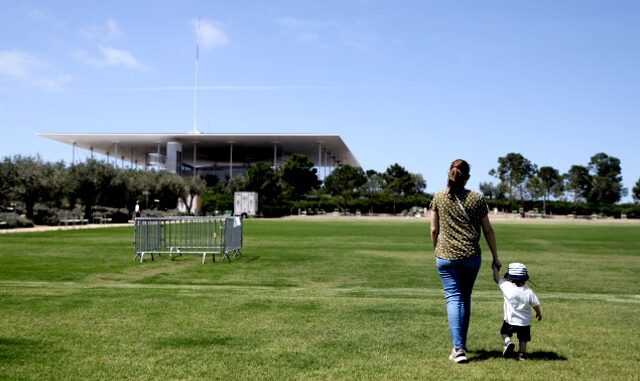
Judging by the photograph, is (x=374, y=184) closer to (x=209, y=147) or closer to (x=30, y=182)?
(x=209, y=147)

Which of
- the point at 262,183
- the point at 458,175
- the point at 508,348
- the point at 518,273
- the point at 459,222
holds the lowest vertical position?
the point at 508,348

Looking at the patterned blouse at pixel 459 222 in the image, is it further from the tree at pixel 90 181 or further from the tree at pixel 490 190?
the tree at pixel 490 190

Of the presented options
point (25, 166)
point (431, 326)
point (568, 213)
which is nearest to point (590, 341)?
point (431, 326)

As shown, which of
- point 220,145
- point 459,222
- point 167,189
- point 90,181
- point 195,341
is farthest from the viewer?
point 220,145

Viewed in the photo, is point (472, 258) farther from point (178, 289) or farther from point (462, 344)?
point (178, 289)

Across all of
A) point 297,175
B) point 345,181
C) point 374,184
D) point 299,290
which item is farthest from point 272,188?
point 299,290

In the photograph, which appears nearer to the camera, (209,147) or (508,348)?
(508,348)

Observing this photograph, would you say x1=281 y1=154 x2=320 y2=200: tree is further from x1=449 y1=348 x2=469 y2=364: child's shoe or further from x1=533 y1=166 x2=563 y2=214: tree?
x1=449 y1=348 x2=469 y2=364: child's shoe

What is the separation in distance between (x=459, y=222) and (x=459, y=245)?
24 centimetres

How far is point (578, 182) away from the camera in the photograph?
5231 inches

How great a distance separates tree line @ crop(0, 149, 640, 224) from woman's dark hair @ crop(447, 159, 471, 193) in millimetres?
45521

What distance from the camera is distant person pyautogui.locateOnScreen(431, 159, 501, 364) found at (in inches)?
251

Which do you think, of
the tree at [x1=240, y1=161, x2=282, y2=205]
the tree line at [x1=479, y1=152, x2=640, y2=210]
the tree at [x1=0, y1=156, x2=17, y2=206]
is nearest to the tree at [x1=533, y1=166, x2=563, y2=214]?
the tree line at [x1=479, y1=152, x2=640, y2=210]

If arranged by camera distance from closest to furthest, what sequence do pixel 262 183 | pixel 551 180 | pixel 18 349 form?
pixel 18 349
pixel 262 183
pixel 551 180
